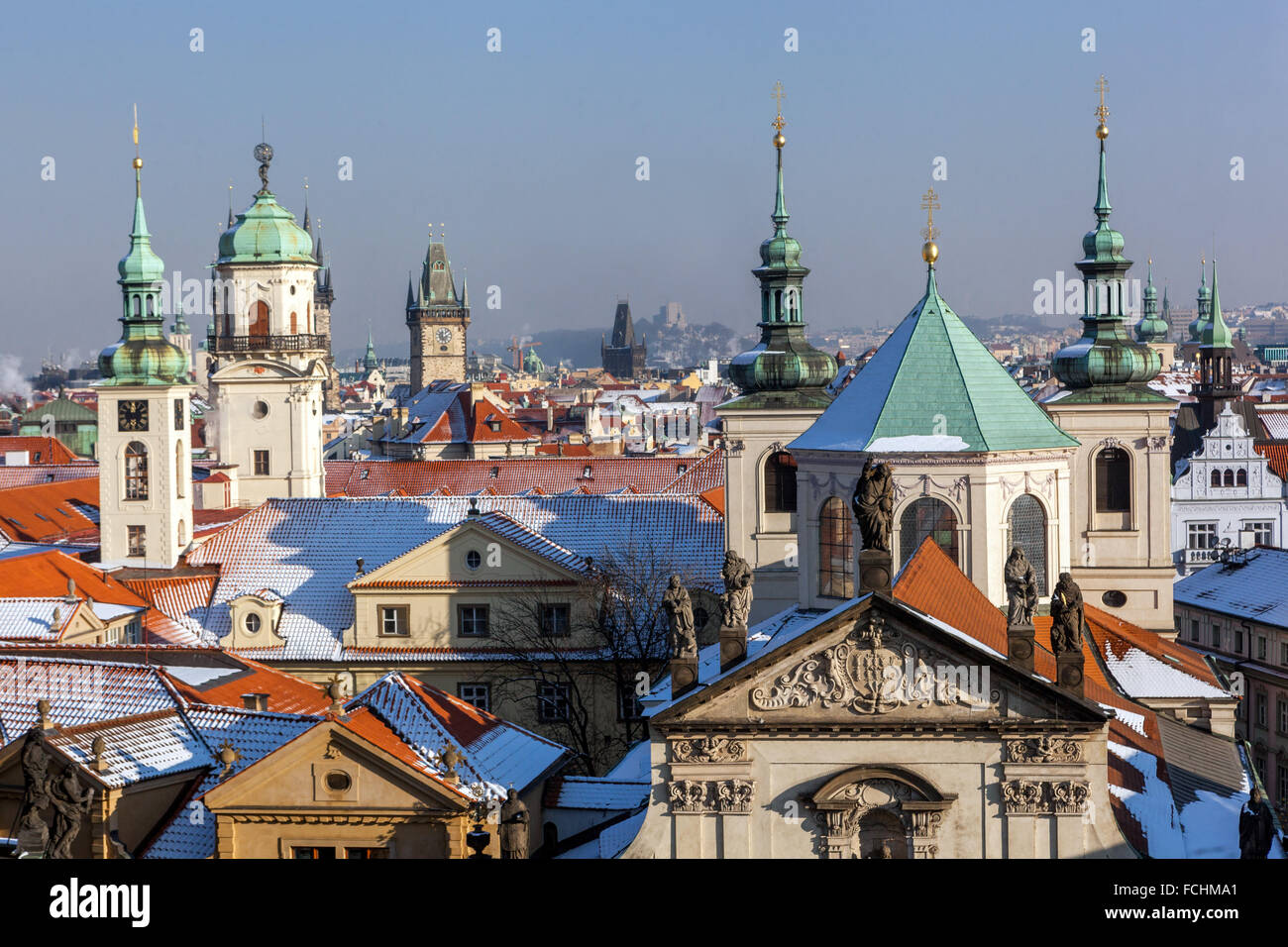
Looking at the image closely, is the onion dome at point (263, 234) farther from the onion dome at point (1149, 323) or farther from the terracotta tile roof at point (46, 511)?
the onion dome at point (1149, 323)

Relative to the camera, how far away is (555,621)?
54969 mm

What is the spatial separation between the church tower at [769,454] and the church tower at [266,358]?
93.5 ft

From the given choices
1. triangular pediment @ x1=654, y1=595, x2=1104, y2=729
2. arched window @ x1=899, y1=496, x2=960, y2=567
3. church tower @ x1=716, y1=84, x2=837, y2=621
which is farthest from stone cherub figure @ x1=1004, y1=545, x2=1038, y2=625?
church tower @ x1=716, y1=84, x2=837, y2=621

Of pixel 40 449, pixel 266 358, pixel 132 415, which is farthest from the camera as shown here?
pixel 40 449

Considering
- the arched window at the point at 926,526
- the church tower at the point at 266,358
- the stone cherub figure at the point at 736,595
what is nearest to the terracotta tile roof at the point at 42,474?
the church tower at the point at 266,358

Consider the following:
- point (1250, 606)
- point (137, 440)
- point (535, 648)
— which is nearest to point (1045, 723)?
point (535, 648)

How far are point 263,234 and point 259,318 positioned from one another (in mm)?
3576

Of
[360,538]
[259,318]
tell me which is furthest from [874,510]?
[259,318]

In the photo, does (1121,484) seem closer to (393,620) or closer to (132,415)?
(393,620)

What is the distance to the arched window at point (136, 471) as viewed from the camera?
64.1 metres

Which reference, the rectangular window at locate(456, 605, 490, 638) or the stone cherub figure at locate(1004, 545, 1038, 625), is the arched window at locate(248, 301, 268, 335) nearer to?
the rectangular window at locate(456, 605, 490, 638)

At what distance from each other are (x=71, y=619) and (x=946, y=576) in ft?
74.9

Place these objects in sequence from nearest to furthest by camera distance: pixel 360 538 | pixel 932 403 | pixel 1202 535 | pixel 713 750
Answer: pixel 713 750, pixel 932 403, pixel 360 538, pixel 1202 535
